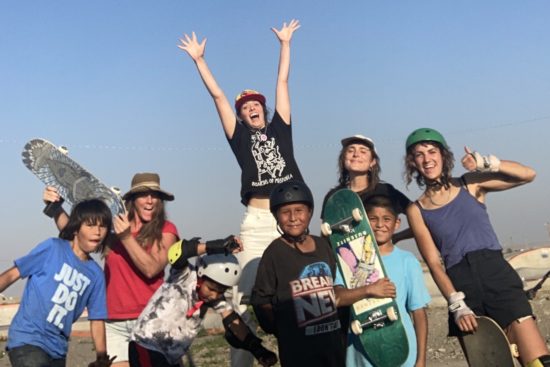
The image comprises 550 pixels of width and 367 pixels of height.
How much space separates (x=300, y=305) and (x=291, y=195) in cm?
74

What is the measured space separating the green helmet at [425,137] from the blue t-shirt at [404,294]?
2.80 ft

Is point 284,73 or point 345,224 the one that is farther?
point 284,73

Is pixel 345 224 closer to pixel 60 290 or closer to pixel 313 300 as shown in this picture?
pixel 313 300

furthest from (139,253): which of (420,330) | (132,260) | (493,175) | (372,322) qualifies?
(493,175)

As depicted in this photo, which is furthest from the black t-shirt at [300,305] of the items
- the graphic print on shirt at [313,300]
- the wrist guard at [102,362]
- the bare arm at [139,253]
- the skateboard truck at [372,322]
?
the wrist guard at [102,362]

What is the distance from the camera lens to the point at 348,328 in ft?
12.5

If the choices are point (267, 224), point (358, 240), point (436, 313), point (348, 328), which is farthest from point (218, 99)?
point (436, 313)

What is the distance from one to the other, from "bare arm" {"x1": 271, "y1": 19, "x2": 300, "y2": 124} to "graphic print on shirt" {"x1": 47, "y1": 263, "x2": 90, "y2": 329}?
219 centimetres

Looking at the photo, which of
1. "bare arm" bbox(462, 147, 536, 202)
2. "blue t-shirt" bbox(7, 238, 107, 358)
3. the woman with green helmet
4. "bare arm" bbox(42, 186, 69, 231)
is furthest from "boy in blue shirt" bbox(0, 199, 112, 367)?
"bare arm" bbox(462, 147, 536, 202)

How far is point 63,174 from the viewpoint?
487cm

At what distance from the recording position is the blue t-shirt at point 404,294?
3630mm

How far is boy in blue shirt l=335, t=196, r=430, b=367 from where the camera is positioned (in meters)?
3.61

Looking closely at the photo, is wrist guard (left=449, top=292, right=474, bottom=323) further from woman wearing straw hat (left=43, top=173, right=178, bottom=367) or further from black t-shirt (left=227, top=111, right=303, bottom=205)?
woman wearing straw hat (left=43, top=173, right=178, bottom=367)

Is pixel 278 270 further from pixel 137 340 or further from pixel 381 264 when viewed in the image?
pixel 137 340
